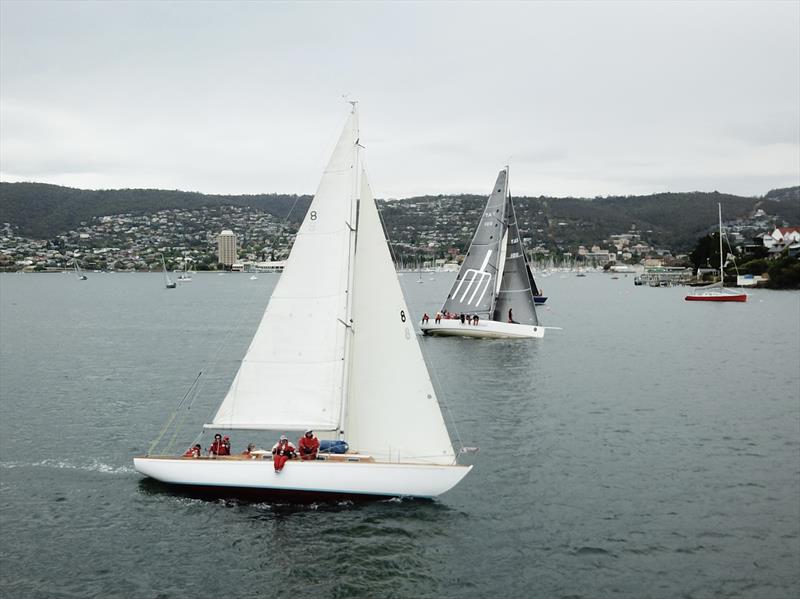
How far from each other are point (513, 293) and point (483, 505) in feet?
114

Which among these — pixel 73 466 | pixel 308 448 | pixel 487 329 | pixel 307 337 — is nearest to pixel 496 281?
pixel 487 329

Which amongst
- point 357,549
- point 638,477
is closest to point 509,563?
point 357,549

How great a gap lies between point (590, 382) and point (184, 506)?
2307 centimetres

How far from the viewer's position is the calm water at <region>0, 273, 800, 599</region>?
15.8 m

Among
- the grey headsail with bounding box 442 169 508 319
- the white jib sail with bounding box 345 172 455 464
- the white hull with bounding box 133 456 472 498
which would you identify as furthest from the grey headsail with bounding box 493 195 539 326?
the white hull with bounding box 133 456 472 498

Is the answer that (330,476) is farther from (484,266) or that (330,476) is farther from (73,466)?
(484,266)

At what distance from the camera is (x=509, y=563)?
54.4 ft

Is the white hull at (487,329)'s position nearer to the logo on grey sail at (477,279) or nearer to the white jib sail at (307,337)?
the logo on grey sail at (477,279)

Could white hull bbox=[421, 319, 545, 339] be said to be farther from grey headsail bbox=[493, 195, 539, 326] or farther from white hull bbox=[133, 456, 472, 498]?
white hull bbox=[133, 456, 472, 498]

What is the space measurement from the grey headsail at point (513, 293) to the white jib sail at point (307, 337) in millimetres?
34808

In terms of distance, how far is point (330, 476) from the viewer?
1844 cm

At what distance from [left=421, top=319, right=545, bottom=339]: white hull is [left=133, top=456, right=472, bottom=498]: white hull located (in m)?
33.1

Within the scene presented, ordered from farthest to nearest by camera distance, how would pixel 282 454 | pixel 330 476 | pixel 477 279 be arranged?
pixel 477 279, pixel 282 454, pixel 330 476

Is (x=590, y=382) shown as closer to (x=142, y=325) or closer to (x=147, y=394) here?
(x=147, y=394)
